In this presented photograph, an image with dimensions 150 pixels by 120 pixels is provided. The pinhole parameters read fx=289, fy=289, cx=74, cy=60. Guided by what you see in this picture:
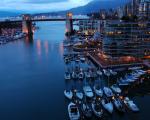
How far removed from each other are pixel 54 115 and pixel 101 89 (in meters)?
3.93

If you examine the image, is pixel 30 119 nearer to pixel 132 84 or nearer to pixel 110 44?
pixel 132 84

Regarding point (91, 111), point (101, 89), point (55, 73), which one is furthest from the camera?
point (55, 73)

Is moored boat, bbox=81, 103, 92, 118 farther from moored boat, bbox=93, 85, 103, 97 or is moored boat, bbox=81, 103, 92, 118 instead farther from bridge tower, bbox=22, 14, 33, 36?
bridge tower, bbox=22, 14, 33, 36

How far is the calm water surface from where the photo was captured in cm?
1411

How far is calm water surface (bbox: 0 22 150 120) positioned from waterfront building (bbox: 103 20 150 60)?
14.4ft

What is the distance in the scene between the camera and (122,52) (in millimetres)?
22562

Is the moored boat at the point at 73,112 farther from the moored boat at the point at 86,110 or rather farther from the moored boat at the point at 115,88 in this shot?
the moored boat at the point at 115,88

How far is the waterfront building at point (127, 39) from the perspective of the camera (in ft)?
73.0

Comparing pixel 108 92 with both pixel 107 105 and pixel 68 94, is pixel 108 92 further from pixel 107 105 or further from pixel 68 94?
pixel 68 94

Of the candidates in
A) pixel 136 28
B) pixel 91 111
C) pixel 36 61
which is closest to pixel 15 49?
pixel 36 61

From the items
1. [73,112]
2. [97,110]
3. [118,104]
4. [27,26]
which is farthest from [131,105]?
[27,26]

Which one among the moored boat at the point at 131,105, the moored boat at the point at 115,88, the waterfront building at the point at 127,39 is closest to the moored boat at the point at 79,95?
the moored boat at the point at 115,88

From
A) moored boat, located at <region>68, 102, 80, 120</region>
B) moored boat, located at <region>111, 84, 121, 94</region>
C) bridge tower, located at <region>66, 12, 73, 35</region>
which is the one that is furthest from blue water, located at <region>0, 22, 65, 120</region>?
bridge tower, located at <region>66, 12, 73, 35</region>

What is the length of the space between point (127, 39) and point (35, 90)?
864cm
